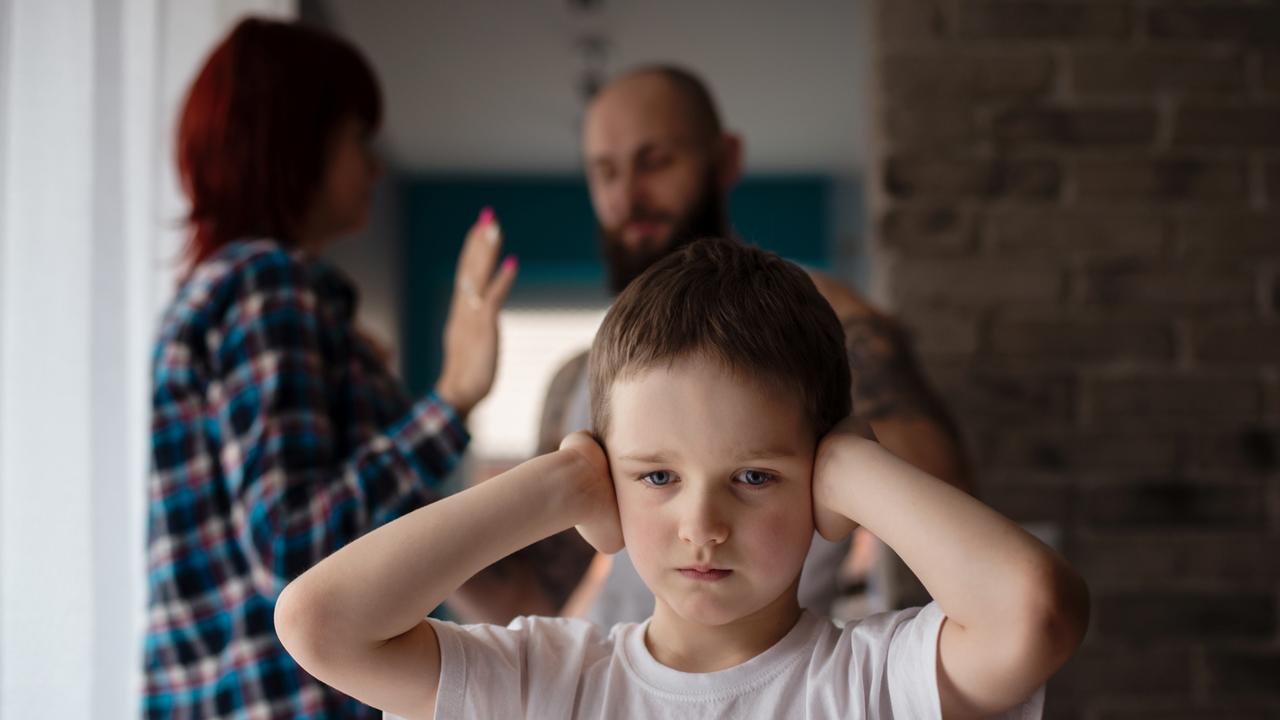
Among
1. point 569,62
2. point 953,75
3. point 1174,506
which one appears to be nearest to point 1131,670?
point 1174,506

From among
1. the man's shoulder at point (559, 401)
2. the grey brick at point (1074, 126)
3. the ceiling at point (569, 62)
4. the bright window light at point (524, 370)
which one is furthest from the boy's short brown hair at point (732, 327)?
the bright window light at point (524, 370)

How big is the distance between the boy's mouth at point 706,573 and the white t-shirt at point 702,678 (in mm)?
83

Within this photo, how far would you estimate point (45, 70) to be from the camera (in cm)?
99

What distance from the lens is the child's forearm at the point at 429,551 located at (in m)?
0.62

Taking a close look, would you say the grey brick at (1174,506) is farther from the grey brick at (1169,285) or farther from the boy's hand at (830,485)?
the boy's hand at (830,485)

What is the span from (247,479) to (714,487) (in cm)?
55

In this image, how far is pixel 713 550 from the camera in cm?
61

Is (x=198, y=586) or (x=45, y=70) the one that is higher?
(x=45, y=70)

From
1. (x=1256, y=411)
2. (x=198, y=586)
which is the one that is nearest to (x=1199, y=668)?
(x=1256, y=411)

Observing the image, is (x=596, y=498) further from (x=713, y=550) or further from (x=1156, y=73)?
(x=1156, y=73)

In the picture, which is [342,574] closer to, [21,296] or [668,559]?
[668,559]

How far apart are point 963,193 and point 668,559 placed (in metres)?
1.30

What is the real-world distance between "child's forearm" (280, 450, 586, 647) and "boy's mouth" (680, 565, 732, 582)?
81 millimetres

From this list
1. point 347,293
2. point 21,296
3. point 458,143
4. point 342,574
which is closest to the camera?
point 342,574
